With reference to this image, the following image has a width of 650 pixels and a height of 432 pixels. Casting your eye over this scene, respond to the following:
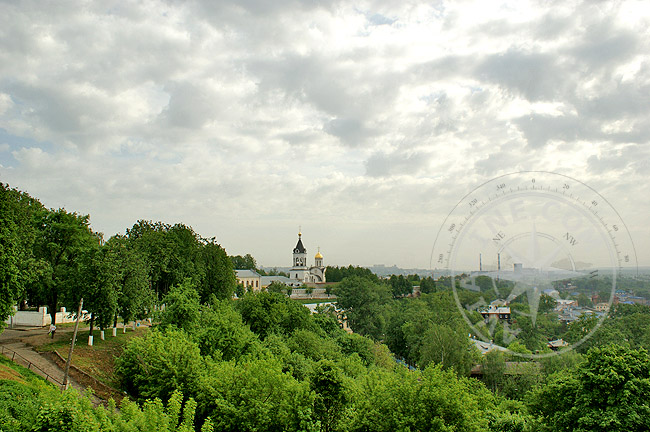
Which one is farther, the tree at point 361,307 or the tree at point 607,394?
the tree at point 361,307

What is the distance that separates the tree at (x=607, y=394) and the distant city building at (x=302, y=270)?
431ft

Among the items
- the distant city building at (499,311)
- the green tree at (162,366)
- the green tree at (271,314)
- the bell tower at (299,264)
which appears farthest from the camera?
the bell tower at (299,264)

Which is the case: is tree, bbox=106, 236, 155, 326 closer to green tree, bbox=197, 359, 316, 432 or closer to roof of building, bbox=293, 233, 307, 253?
green tree, bbox=197, 359, 316, 432

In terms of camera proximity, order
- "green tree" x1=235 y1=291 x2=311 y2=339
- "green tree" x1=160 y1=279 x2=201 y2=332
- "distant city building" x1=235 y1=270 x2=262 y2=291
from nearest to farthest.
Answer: "green tree" x1=160 y1=279 x2=201 y2=332 → "green tree" x1=235 y1=291 x2=311 y2=339 → "distant city building" x1=235 y1=270 x2=262 y2=291

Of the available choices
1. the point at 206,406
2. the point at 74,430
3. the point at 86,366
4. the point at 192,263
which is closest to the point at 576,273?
the point at 206,406

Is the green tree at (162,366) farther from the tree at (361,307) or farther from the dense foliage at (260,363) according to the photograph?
the tree at (361,307)

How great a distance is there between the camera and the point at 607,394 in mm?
16922

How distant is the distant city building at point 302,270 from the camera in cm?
14925

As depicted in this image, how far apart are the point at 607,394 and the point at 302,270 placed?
134 meters

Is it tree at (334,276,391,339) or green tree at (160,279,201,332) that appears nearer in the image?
green tree at (160,279,201,332)

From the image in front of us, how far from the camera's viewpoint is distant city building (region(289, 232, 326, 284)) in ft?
490

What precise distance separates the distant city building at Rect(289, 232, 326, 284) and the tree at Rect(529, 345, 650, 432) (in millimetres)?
131322

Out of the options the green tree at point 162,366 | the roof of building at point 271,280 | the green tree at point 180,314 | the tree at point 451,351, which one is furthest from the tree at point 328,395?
the roof of building at point 271,280

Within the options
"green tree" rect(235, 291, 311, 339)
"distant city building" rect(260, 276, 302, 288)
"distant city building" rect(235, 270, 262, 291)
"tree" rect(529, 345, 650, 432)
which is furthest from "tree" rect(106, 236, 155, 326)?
"distant city building" rect(260, 276, 302, 288)
